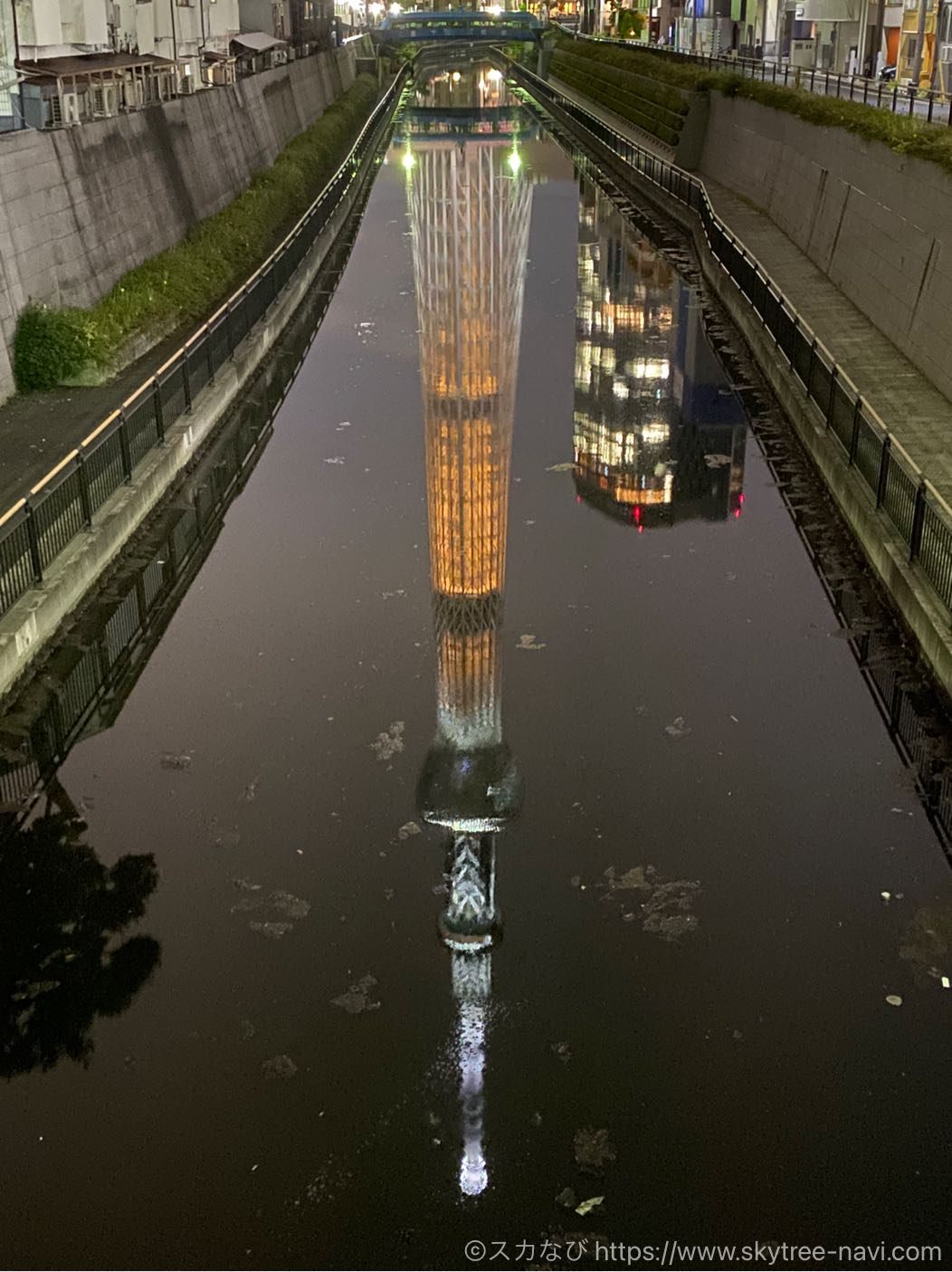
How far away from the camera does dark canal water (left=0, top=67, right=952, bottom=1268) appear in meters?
7.86

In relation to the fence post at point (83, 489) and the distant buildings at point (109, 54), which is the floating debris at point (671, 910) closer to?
the fence post at point (83, 489)

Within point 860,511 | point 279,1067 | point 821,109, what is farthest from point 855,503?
point 821,109

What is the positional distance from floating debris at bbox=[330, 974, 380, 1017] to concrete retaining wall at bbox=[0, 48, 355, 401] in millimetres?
14205

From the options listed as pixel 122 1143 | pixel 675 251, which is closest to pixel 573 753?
pixel 122 1143

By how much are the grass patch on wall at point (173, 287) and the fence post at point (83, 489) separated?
6750 millimetres

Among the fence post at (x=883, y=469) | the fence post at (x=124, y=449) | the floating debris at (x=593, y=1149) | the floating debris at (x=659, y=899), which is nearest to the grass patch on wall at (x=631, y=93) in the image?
the fence post at (x=883, y=469)

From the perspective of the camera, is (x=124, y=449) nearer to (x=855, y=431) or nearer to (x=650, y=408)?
(x=855, y=431)

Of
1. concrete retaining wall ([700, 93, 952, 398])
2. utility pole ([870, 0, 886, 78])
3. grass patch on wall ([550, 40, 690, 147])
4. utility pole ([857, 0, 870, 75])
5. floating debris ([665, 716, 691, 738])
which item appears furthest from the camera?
grass patch on wall ([550, 40, 690, 147])

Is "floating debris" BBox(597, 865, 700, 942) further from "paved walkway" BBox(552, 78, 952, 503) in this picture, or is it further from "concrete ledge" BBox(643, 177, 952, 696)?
"paved walkway" BBox(552, 78, 952, 503)

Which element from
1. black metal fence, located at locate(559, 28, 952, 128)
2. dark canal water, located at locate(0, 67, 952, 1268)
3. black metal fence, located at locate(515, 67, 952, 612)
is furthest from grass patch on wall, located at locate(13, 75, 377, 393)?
black metal fence, located at locate(559, 28, 952, 128)

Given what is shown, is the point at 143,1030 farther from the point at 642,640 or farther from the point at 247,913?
the point at 642,640

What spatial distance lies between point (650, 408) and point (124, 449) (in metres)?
9.86

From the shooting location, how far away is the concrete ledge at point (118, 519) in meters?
13.4

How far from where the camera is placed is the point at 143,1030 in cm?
913
